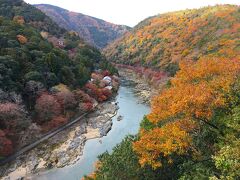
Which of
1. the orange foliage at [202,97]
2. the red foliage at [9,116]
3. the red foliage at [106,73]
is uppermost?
the orange foliage at [202,97]

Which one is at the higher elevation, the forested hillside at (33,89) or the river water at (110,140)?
the forested hillside at (33,89)

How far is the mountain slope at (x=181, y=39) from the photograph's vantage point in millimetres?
86537

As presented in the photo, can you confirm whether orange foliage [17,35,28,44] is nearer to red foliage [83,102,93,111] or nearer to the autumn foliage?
red foliage [83,102,93,111]

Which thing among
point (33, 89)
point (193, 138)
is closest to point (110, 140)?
point (33, 89)

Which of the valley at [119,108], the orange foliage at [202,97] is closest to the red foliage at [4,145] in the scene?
the valley at [119,108]

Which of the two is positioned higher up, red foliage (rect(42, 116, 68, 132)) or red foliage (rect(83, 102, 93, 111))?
red foliage (rect(42, 116, 68, 132))

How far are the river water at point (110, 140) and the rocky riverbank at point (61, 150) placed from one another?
0.95 metres

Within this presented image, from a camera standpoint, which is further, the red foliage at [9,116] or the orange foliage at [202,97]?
the red foliage at [9,116]

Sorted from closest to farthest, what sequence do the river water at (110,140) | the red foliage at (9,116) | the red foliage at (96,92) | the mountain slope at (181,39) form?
the river water at (110,140), the red foliage at (9,116), the red foliage at (96,92), the mountain slope at (181,39)

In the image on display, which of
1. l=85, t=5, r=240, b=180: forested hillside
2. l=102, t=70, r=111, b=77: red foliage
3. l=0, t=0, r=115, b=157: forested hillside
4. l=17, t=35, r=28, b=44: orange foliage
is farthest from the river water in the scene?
l=17, t=35, r=28, b=44: orange foliage

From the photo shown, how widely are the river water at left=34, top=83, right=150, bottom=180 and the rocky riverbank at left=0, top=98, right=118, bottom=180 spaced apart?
3.13 ft

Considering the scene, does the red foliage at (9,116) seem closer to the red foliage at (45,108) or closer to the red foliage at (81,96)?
the red foliage at (45,108)

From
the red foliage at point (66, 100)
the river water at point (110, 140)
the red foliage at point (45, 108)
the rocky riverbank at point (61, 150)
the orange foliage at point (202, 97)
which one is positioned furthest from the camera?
the red foliage at point (66, 100)

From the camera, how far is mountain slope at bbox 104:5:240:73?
86.5 m
